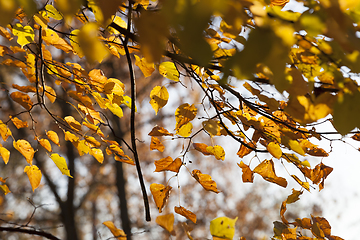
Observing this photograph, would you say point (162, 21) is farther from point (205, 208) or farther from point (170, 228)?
point (205, 208)

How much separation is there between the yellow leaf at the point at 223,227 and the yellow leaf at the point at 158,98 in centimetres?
51

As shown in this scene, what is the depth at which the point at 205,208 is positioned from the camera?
22.6ft

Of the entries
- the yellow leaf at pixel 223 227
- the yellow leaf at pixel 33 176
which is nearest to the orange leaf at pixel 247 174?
the yellow leaf at pixel 223 227

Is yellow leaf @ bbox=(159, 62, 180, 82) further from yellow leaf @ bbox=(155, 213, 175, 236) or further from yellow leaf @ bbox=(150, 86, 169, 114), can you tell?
yellow leaf @ bbox=(155, 213, 175, 236)

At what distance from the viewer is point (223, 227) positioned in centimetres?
55

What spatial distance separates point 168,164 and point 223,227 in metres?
0.42

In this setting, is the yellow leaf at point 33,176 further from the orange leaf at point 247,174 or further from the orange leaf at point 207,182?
the orange leaf at point 247,174

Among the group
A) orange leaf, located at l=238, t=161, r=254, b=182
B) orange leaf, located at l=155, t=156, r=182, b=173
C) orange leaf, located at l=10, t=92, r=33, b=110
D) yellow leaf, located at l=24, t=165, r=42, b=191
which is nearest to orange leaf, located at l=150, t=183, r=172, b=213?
orange leaf, located at l=155, t=156, r=182, b=173

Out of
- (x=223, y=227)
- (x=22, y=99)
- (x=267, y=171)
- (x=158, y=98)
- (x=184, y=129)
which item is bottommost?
(x=223, y=227)

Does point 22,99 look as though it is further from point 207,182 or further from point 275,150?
point 275,150

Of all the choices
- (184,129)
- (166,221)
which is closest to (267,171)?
(184,129)

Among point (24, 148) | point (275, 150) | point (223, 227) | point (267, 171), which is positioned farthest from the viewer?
point (24, 148)

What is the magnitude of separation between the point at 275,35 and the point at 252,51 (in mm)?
32

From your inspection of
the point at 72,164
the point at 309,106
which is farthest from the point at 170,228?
the point at 72,164
